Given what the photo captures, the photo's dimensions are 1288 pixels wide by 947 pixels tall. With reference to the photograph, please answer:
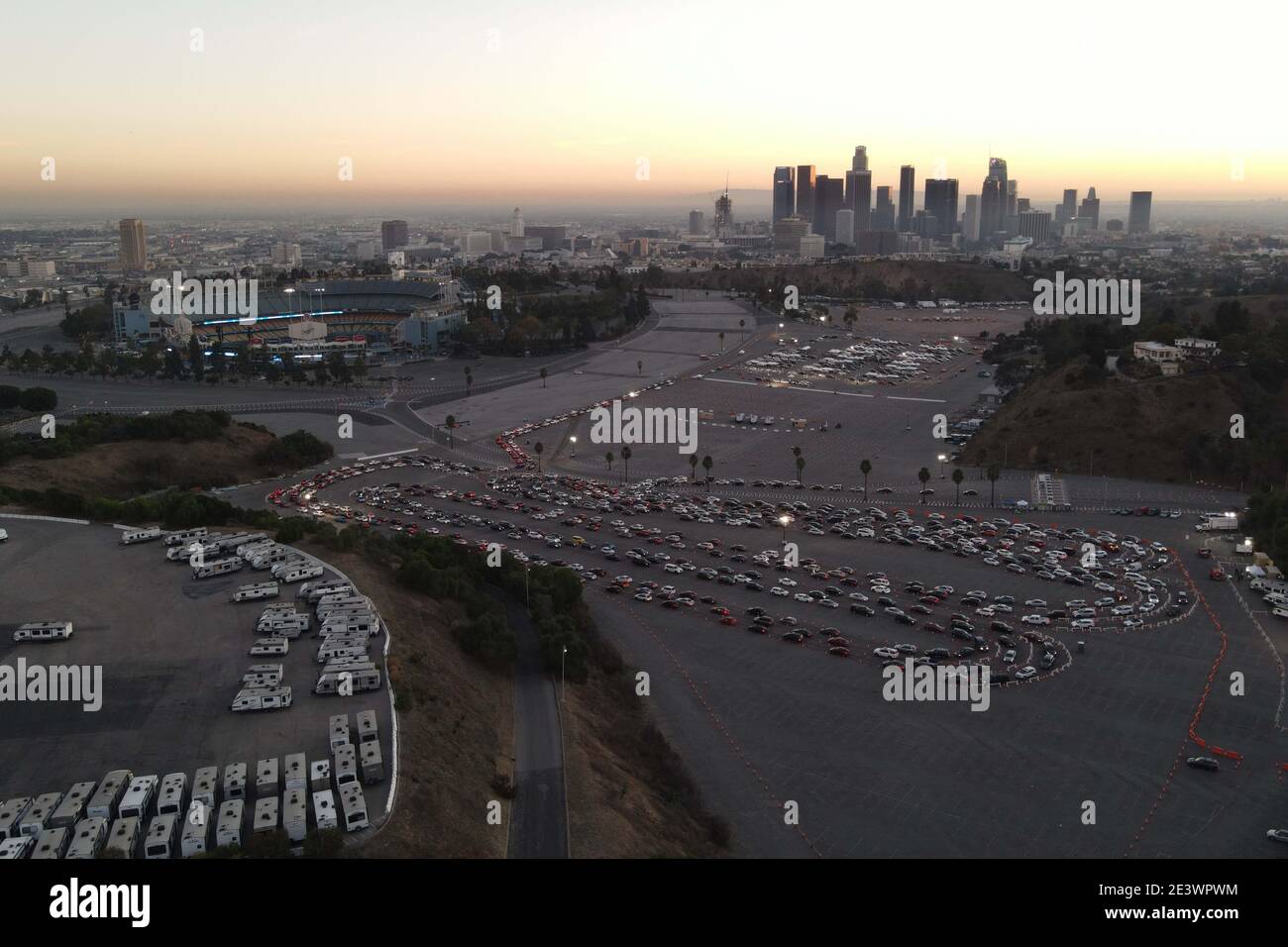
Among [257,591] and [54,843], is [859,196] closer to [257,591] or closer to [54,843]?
[257,591]

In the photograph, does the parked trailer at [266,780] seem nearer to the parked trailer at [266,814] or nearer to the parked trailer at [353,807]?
the parked trailer at [266,814]

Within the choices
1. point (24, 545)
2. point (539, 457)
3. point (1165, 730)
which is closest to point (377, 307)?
point (539, 457)

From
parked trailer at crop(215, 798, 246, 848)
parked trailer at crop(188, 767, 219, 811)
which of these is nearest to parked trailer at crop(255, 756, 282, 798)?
parked trailer at crop(215, 798, 246, 848)

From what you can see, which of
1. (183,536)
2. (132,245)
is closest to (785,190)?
(132,245)

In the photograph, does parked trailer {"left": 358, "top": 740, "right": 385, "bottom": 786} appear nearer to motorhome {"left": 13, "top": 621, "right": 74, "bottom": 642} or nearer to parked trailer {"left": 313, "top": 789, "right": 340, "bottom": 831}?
parked trailer {"left": 313, "top": 789, "right": 340, "bottom": 831}
